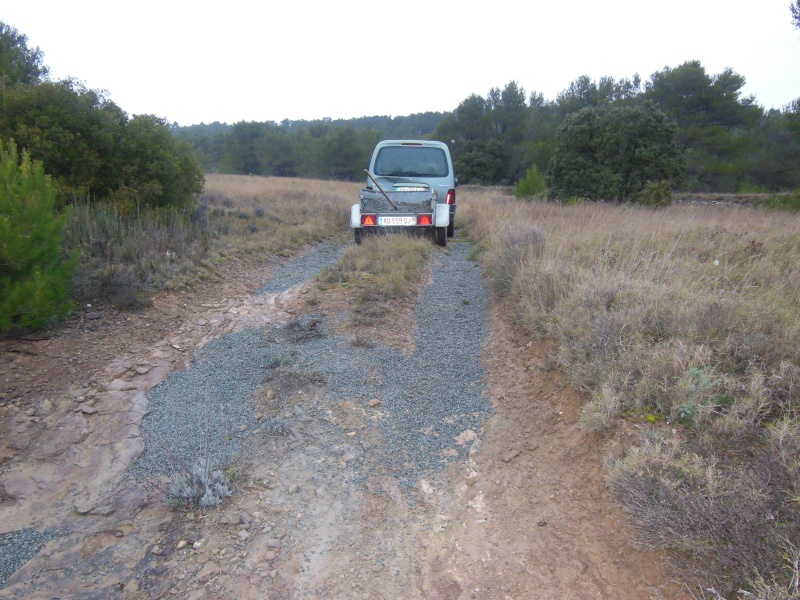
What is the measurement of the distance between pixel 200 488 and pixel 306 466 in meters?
0.64

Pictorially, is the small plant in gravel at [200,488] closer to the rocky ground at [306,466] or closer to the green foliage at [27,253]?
the rocky ground at [306,466]

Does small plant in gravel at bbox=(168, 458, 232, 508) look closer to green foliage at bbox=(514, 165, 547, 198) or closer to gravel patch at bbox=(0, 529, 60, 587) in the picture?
gravel patch at bbox=(0, 529, 60, 587)

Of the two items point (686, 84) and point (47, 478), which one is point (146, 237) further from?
point (686, 84)

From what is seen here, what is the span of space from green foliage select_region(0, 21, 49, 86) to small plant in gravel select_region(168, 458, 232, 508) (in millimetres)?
16150

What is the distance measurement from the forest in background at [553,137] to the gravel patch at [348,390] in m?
14.0

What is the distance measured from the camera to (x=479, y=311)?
5.99 meters

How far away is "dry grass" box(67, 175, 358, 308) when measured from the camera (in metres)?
5.66

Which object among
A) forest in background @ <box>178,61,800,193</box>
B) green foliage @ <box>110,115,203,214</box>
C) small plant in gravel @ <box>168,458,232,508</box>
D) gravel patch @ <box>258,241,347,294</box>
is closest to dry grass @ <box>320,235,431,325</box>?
gravel patch @ <box>258,241,347,294</box>

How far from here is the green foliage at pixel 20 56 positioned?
1474cm

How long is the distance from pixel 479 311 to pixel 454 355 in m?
1.33

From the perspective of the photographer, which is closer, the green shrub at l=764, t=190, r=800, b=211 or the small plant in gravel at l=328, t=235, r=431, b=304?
the small plant in gravel at l=328, t=235, r=431, b=304

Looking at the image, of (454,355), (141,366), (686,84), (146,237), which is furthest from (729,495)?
(686,84)

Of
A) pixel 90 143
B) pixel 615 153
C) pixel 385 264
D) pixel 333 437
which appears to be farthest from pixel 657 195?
pixel 90 143

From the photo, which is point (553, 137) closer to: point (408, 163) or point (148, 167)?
point (408, 163)
